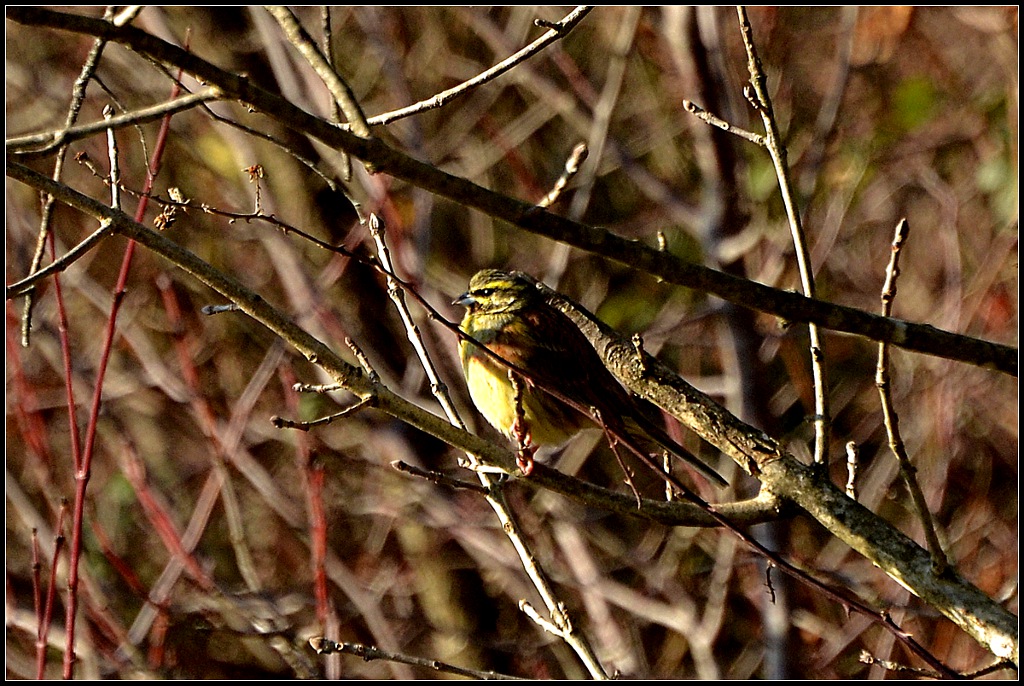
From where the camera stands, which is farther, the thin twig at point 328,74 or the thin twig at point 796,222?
the thin twig at point 796,222

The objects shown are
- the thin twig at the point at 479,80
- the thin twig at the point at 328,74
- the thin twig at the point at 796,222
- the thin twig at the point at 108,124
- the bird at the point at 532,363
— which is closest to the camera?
the thin twig at the point at 108,124

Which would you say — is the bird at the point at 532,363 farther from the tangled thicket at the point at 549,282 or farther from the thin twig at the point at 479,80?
the thin twig at the point at 479,80

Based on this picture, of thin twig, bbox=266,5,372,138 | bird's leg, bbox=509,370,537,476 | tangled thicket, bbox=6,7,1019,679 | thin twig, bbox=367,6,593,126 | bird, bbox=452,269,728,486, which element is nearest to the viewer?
thin twig, bbox=266,5,372,138

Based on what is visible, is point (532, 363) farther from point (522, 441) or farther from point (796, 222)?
point (796, 222)

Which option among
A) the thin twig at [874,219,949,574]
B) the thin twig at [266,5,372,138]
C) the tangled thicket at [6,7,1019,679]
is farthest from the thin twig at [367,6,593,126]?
the tangled thicket at [6,7,1019,679]

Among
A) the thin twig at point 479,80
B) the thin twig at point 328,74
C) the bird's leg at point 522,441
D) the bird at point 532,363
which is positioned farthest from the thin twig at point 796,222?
the bird at point 532,363

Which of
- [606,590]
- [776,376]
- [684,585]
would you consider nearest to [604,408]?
[606,590]

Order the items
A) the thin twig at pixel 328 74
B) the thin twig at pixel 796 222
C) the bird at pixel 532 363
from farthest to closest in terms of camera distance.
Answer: the bird at pixel 532 363
the thin twig at pixel 796 222
the thin twig at pixel 328 74

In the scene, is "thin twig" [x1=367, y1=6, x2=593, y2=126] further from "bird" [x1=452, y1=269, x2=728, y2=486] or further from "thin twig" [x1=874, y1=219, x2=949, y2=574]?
"bird" [x1=452, y1=269, x2=728, y2=486]

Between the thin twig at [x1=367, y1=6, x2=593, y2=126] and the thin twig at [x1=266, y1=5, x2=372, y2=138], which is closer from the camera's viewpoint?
the thin twig at [x1=266, y1=5, x2=372, y2=138]

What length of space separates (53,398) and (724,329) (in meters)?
4.73

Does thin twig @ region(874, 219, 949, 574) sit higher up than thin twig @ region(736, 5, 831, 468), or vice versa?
thin twig @ region(736, 5, 831, 468)

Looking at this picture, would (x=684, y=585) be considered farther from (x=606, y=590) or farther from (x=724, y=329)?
(x=724, y=329)

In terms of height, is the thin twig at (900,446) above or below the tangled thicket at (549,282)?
below
